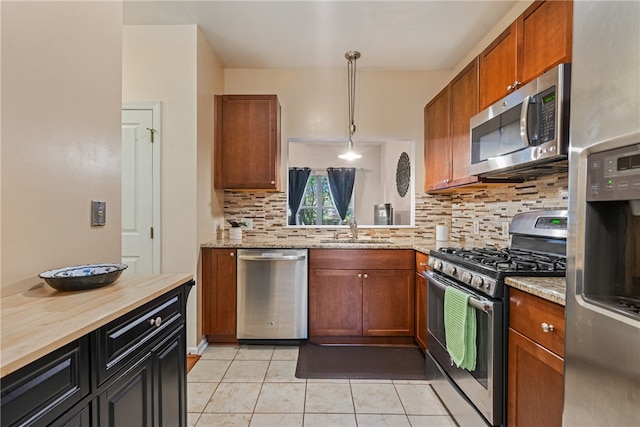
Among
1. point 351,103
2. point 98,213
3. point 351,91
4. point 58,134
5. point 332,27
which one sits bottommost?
point 98,213

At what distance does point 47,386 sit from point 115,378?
24 centimetres

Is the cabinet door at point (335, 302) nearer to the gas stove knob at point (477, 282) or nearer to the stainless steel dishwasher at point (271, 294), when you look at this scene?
the stainless steel dishwasher at point (271, 294)

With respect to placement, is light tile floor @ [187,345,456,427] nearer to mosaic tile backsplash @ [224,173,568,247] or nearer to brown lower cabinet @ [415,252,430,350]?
brown lower cabinet @ [415,252,430,350]

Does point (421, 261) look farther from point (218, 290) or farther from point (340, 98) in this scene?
point (340, 98)

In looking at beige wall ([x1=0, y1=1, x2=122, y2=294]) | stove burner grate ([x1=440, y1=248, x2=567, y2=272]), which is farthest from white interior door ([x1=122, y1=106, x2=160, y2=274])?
stove burner grate ([x1=440, y1=248, x2=567, y2=272])

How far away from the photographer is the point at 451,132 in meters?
2.57

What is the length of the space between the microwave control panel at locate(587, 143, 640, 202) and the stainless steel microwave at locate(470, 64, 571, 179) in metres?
0.75

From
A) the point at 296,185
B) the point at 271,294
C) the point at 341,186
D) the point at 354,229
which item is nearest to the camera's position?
the point at 271,294

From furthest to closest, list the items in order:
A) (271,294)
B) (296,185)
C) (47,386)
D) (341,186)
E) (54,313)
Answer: (341,186), (296,185), (271,294), (54,313), (47,386)

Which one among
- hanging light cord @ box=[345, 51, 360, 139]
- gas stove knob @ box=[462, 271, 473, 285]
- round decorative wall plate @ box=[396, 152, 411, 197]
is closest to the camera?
gas stove knob @ box=[462, 271, 473, 285]

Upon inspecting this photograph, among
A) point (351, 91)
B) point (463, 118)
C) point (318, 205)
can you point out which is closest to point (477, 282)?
point (463, 118)

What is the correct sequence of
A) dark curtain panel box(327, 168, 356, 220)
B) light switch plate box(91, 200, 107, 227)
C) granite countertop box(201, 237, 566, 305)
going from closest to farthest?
granite countertop box(201, 237, 566, 305)
light switch plate box(91, 200, 107, 227)
dark curtain panel box(327, 168, 356, 220)

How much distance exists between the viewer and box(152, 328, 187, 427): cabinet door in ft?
3.76

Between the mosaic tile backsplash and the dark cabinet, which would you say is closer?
the dark cabinet
